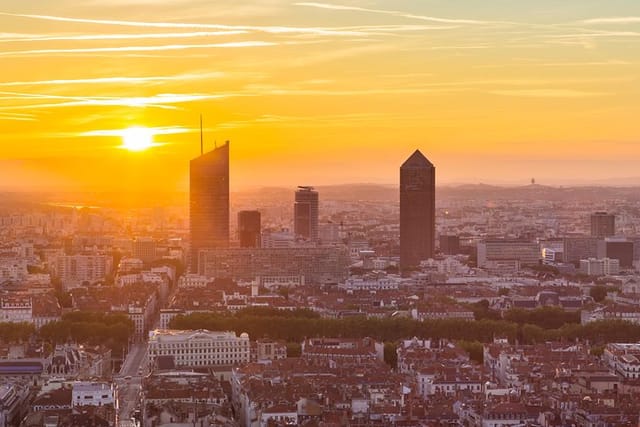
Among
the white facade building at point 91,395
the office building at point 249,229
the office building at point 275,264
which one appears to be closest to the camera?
the white facade building at point 91,395

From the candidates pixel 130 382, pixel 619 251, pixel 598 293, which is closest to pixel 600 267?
pixel 619 251

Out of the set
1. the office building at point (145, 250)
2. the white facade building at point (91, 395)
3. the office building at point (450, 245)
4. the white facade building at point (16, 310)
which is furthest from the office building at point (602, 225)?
the white facade building at point (91, 395)

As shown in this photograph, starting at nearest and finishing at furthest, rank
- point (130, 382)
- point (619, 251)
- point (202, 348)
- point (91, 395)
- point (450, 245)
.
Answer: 1. point (91, 395)
2. point (130, 382)
3. point (202, 348)
4. point (619, 251)
5. point (450, 245)

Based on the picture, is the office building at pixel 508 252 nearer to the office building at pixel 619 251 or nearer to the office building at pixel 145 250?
the office building at pixel 619 251

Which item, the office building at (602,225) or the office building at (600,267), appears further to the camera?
the office building at (602,225)

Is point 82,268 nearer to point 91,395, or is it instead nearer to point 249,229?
point 249,229

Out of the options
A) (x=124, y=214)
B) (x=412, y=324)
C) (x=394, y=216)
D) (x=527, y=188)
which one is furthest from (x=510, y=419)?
(x=527, y=188)

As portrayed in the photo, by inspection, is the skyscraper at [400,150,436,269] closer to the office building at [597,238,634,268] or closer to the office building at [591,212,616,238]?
the office building at [597,238,634,268]
